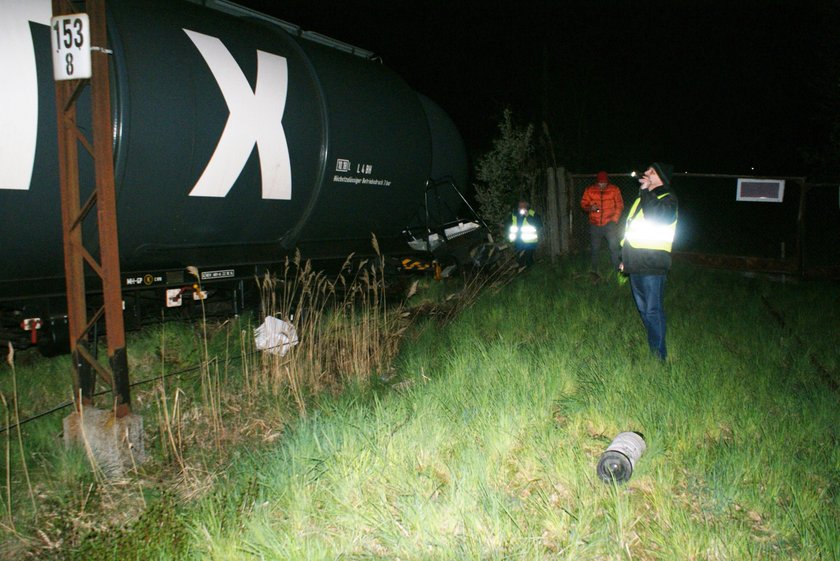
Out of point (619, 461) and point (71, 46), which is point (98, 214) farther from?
point (619, 461)

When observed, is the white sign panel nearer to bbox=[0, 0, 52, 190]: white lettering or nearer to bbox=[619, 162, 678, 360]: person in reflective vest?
bbox=[0, 0, 52, 190]: white lettering

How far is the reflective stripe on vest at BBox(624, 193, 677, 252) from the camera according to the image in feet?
20.5

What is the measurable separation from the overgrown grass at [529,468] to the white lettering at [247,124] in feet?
7.54

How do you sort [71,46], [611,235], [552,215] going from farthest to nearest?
[552,215], [611,235], [71,46]

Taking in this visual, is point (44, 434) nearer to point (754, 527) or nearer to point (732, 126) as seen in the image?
point (754, 527)

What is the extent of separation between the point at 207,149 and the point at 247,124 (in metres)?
0.58

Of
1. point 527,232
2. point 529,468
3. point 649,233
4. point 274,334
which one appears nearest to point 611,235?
point 527,232

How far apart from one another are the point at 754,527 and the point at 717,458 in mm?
640

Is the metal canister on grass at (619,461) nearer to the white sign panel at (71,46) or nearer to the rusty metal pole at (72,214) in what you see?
the rusty metal pole at (72,214)

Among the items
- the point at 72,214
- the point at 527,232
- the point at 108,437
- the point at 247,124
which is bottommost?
the point at 108,437

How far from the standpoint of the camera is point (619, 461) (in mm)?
3930

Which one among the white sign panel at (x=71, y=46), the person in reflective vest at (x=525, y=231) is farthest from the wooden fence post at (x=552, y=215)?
the white sign panel at (x=71, y=46)

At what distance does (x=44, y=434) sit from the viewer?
5105mm

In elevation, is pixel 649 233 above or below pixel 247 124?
below
